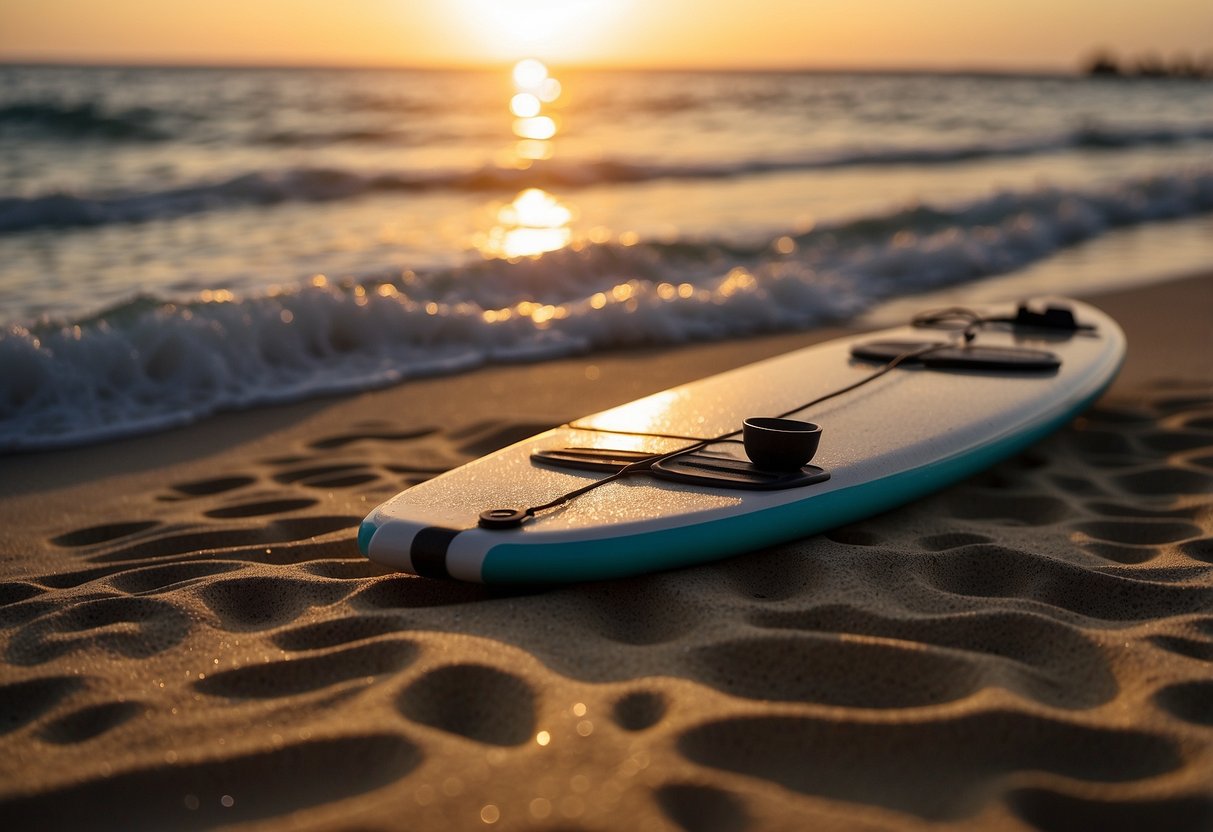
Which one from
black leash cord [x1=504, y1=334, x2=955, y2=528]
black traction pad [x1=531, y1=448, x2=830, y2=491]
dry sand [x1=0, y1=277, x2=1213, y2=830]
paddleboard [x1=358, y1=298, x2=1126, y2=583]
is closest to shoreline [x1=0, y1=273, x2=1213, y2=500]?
dry sand [x1=0, y1=277, x2=1213, y2=830]

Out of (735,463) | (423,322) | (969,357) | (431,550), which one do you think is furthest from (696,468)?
(423,322)

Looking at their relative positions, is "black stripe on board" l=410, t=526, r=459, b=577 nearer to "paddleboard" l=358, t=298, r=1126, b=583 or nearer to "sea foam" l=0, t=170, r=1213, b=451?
"paddleboard" l=358, t=298, r=1126, b=583

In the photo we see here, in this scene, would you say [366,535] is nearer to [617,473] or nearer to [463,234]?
[617,473]

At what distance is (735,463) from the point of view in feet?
8.99

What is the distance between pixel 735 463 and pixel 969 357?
4.32 feet

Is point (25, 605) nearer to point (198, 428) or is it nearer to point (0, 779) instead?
point (0, 779)

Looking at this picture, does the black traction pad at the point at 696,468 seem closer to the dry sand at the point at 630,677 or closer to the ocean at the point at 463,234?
the dry sand at the point at 630,677

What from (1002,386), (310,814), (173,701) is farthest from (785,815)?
(1002,386)

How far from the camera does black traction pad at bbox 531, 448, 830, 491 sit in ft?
8.60

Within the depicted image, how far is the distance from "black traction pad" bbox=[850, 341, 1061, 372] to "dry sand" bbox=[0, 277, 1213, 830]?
572mm

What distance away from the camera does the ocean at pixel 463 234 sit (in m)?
4.77

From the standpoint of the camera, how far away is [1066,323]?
4.24m

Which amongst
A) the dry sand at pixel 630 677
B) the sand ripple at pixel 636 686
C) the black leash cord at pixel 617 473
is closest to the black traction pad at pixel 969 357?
the black leash cord at pixel 617 473

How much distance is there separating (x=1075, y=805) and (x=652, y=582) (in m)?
1.00
